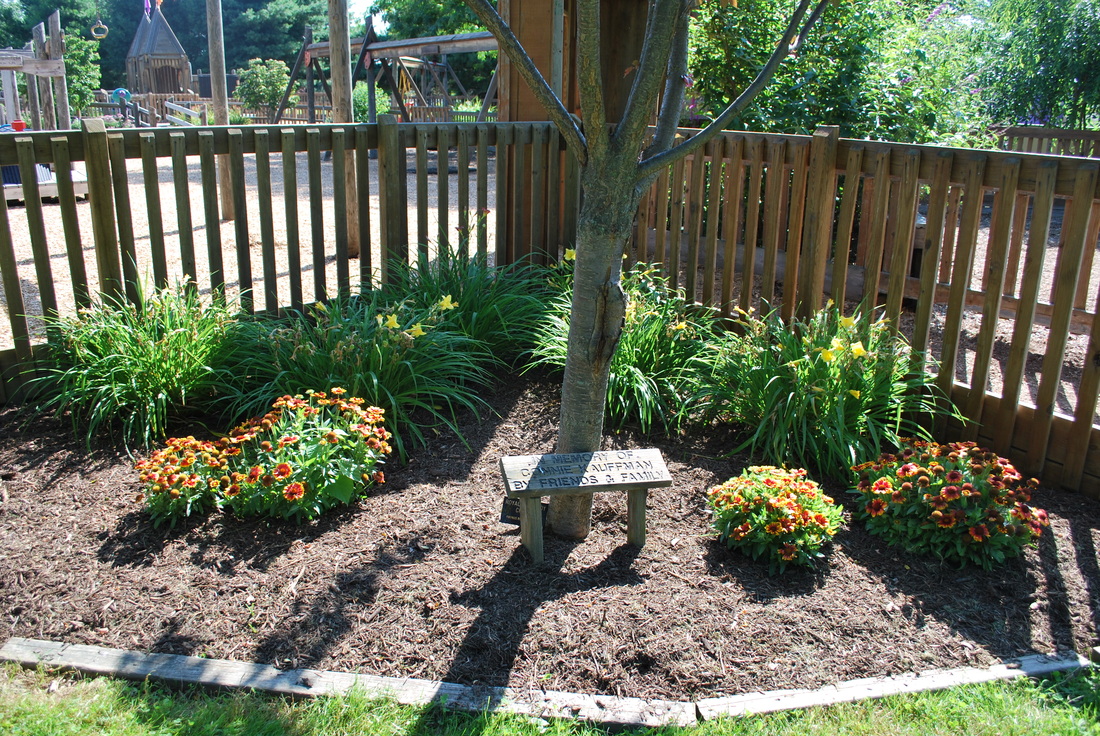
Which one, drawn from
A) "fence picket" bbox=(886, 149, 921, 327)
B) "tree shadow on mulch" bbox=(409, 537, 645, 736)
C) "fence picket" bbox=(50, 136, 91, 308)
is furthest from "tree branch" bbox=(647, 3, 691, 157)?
"fence picket" bbox=(50, 136, 91, 308)

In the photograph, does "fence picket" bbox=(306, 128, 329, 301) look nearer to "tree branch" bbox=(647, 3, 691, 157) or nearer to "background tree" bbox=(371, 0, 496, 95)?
"tree branch" bbox=(647, 3, 691, 157)

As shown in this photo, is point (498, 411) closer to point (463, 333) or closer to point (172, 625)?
point (463, 333)

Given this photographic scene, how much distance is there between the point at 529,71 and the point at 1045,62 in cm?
1595

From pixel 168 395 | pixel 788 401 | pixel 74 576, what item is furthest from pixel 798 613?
pixel 168 395

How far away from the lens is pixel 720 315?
5605 mm

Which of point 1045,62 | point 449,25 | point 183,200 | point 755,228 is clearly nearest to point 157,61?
point 449,25

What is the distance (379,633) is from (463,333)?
92.9 inches

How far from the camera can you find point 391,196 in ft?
18.3

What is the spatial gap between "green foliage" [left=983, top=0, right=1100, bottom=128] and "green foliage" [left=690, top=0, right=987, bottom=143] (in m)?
9.27

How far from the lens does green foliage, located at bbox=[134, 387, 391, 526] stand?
345cm

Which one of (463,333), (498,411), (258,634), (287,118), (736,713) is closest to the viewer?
(736,713)

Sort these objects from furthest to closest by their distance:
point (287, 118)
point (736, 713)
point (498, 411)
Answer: point (287, 118) < point (498, 411) < point (736, 713)

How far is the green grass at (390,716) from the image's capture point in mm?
2484

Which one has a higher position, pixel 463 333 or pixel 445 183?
pixel 445 183
